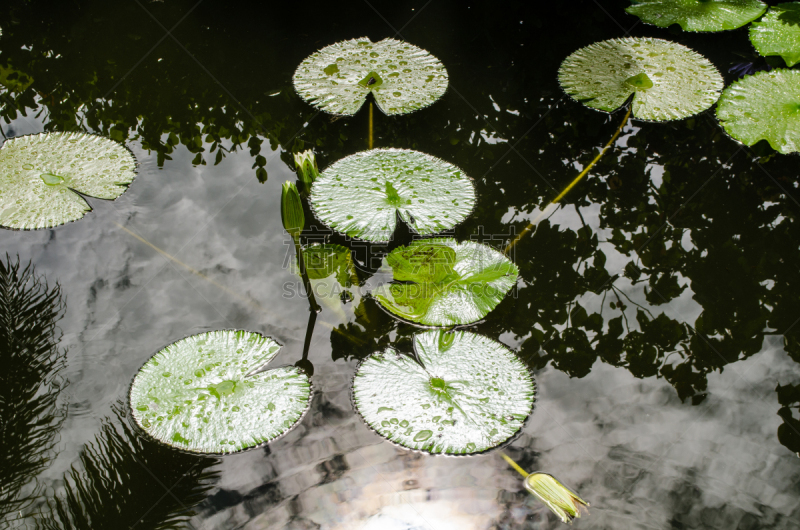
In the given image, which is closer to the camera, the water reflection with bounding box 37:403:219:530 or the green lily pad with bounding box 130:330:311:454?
the water reflection with bounding box 37:403:219:530

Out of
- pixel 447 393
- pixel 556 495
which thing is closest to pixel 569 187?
pixel 447 393

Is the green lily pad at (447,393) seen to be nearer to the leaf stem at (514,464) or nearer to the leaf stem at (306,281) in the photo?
the leaf stem at (514,464)

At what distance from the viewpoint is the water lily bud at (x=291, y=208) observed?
65.4 inches

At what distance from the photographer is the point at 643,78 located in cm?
237

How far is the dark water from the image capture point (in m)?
1.32

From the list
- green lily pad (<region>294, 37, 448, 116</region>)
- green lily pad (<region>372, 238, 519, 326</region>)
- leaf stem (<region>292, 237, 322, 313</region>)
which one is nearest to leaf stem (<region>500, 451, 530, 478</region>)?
green lily pad (<region>372, 238, 519, 326</region>)

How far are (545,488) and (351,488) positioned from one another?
0.51 meters

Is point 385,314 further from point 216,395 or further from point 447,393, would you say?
point 216,395

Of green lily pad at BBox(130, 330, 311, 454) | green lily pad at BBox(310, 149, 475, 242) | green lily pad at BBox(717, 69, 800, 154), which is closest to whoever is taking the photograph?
green lily pad at BBox(130, 330, 311, 454)

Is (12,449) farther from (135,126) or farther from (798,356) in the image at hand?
(798,356)

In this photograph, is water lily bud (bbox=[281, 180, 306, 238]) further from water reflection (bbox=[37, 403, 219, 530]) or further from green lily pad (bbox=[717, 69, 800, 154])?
green lily pad (bbox=[717, 69, 800, 154])

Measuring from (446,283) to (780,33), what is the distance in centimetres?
240

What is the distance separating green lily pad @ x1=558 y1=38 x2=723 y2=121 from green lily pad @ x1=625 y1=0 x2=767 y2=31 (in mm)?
255

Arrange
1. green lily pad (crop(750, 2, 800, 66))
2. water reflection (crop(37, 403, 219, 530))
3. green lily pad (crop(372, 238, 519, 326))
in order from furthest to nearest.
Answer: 1. green lily pad (crop(750, 2, 800, 66))
2. green lily pad (crop(372, 238, 519, 326))
3. water reflection (crop(37, 403, 219, 530))
